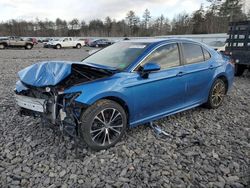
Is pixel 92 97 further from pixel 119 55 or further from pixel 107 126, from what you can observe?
pixel 119 55

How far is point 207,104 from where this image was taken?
4793mm

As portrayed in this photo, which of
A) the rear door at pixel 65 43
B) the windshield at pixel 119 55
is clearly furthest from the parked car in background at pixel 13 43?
the windshield at pixel 119 55

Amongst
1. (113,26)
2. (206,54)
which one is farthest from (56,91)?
(113,26)

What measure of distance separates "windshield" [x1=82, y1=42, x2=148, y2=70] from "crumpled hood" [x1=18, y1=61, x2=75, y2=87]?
0.84m

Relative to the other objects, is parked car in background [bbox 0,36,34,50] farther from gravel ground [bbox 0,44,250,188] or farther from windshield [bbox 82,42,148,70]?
windshield [bbox 82,42,148,70]

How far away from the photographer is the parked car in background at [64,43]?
3108cm

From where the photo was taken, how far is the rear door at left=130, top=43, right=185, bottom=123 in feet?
11.2

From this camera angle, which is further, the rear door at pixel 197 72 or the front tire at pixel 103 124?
the rear door at pixel 197 72

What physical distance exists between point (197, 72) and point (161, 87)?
1.03 meters

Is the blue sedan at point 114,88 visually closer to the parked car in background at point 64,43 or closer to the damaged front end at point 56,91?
the damaged front end at point 56,91

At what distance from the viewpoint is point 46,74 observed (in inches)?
120

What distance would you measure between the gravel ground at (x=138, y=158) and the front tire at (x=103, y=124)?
15cm

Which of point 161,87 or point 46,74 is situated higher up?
point 46,74

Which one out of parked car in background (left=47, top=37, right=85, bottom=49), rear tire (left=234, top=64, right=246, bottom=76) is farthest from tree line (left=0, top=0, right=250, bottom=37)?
rear tire (left=234, top=64, right=246, bottom=76)
